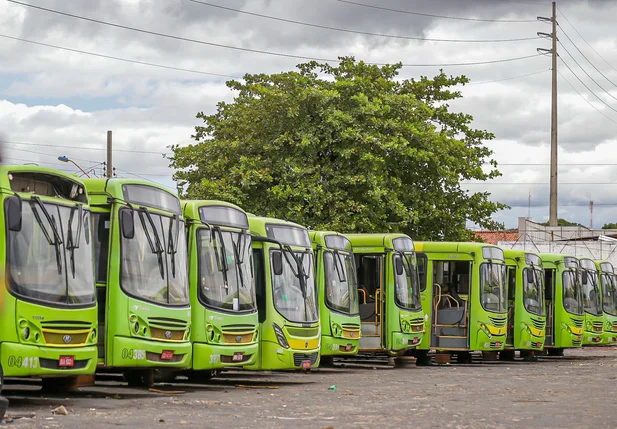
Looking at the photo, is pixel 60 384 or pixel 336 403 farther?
pixel 60 384

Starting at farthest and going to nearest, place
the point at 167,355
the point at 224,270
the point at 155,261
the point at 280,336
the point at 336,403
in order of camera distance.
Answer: the point at 280,336 → the point at 224,270 → the point at 155,261 → the point at 167,355 → the point at 336,403

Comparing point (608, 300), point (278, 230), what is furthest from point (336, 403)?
point (608, 300)

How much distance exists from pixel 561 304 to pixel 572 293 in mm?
660

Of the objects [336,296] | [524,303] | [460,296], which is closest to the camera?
[336,296]

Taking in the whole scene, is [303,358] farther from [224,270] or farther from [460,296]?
[460,296]

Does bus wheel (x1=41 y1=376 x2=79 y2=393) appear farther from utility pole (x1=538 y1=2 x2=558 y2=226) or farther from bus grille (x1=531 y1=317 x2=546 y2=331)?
utility pole (x1=538 y1=2 x2=558 y2=226)

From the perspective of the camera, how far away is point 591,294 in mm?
36781

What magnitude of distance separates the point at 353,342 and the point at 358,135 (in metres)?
13.8

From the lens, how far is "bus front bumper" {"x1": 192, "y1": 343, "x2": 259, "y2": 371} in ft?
58.6

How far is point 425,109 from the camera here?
39.9 metres

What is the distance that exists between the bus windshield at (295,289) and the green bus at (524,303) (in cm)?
1185

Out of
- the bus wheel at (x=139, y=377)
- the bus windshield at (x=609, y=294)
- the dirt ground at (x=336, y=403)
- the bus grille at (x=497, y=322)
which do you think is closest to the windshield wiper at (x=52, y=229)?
the dirt ground at (x=336, y=403)

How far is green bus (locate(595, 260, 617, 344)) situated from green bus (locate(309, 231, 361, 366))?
53.8ft

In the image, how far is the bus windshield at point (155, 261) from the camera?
16156 millimetres
